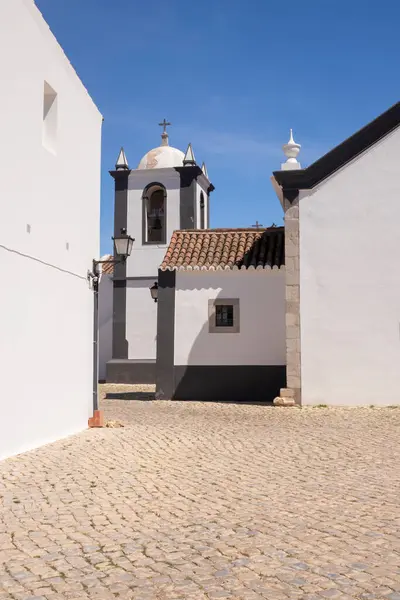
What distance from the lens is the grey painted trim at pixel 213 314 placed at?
15.9m

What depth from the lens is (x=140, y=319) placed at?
23.7 metres

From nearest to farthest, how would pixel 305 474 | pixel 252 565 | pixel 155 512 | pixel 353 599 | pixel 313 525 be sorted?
pixel 353 599
pixel 252 565
pixel 313 525
pixel 155 512
pixel 305 474

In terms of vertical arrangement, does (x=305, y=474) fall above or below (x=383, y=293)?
below

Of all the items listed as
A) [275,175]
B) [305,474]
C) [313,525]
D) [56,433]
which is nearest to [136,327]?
[275,175]

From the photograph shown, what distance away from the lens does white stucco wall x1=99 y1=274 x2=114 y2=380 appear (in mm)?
25203

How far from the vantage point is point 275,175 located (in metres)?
14.1

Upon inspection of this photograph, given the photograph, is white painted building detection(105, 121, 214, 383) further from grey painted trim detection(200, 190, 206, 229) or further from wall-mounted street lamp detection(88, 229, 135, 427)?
wall-mounted street lamp detection(88, 229, 135, 427)

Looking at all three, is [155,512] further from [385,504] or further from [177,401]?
[177,401]

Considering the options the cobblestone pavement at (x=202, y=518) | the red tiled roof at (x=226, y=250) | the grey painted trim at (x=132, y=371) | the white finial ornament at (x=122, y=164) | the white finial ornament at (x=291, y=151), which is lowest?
the cobblestone pavement at (x=202, y=518)

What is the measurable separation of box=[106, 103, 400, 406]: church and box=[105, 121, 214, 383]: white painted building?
6.15 meters

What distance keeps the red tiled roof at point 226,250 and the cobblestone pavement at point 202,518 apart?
7227 mm

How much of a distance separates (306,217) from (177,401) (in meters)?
5.16

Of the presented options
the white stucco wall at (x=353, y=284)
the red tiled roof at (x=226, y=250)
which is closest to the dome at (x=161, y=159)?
the red tiled roof at (x=226, y=250)

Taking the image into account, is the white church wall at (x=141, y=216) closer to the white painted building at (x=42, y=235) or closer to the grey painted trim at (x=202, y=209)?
the grey painted trim at (x=202, y=209)
